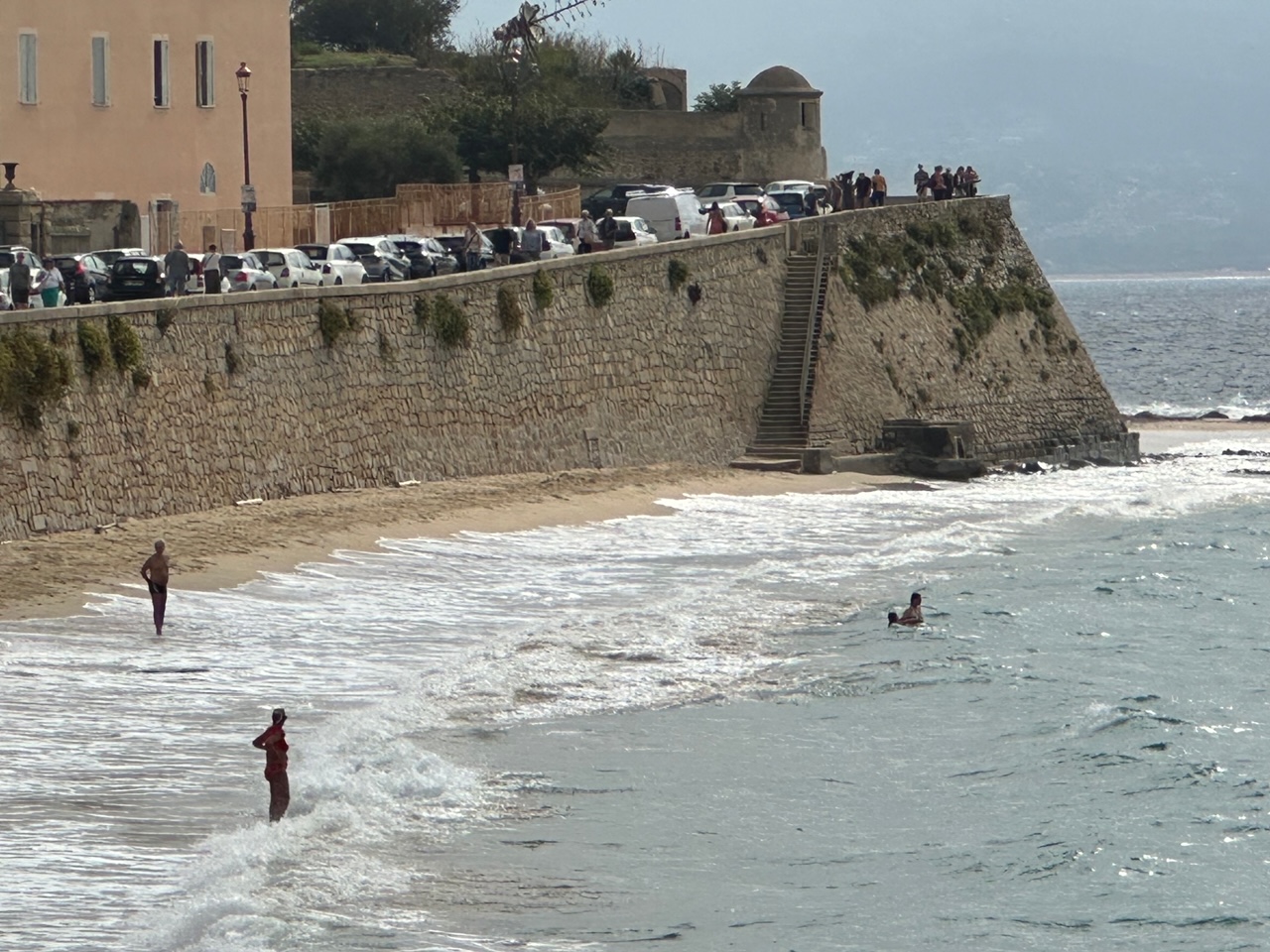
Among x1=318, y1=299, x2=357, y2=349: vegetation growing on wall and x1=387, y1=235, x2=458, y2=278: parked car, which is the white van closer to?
x1=387, y1=235, x2=458, y2=278: parked car

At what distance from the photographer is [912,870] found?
20.3 meters

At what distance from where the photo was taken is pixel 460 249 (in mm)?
44375

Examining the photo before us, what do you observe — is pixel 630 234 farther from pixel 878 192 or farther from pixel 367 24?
pixel 367 24

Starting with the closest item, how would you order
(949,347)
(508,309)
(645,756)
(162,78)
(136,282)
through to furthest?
1. (645,756)
2. (136,282)
3. (508,309)
4. (162,78)
5. (949,347)

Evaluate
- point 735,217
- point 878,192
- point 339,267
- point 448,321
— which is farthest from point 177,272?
point 878,192

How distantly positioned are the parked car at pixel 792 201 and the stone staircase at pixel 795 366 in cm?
527

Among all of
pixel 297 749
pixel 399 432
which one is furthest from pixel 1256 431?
pixel 297 749

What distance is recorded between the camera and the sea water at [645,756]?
1866cm

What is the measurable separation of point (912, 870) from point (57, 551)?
13.2m

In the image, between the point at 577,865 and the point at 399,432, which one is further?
the point at 399,432

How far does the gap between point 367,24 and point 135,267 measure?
A: 51.4m

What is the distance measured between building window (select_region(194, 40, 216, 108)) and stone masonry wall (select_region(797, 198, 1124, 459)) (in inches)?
473

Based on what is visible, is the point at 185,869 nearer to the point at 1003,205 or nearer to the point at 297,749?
the point at 297,749

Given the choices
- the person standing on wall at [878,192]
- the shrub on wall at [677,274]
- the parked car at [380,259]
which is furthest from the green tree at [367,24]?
the parked car at [380,259]
